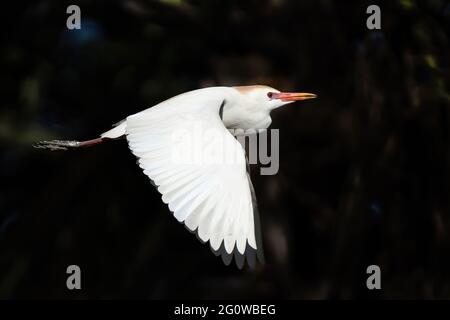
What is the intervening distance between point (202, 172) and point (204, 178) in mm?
15

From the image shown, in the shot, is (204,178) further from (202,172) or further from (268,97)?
(268,97)

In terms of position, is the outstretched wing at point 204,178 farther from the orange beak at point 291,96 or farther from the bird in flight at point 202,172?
the orange beak at point 291,96

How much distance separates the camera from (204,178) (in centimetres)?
167

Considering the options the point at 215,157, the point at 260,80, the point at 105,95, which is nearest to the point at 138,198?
the point at 105,95

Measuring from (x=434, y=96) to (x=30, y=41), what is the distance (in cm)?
128

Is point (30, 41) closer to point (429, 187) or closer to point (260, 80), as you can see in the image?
point (260, 80)

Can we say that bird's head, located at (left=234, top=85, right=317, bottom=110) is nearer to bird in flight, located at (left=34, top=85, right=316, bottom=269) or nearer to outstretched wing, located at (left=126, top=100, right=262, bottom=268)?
bird in flight, located at (left=34, top=85, right=316, bottom=269)

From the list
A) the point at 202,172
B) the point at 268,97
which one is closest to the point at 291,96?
the point at 268,97

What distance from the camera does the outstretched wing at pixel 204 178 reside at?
5.28 ft

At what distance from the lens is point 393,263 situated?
9.67 ft

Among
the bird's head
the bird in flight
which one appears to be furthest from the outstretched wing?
the bird's head

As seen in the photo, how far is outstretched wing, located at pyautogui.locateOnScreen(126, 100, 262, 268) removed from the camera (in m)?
1.61

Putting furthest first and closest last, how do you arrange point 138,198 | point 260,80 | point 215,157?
point 138,198
point 260,80
point 215,157

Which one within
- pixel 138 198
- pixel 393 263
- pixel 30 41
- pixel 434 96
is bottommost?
pixel 393 263
